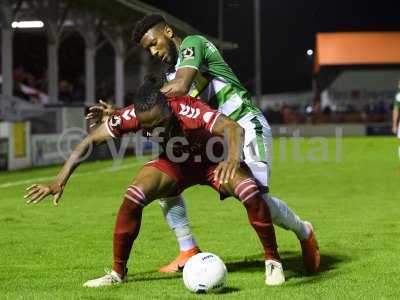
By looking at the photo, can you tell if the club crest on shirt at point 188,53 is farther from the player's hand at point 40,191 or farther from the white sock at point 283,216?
the player's hand at point 40,191

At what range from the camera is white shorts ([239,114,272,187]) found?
6.77 metres

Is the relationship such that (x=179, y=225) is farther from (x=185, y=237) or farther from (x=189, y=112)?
(x=189, y=112)

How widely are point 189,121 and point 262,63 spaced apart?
69188mm

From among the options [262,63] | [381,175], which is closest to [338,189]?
[381,175]

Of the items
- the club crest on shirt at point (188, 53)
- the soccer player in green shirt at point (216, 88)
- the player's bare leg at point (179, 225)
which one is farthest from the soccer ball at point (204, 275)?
the club crest on shirt at point (188, 53)

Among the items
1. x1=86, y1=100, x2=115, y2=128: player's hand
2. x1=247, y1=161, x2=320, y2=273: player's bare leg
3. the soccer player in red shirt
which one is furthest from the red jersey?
x1=247, y1=161, x2=320, y2=273: player's bare leg

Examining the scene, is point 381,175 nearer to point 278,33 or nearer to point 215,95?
point 215,95

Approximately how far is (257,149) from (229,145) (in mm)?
740

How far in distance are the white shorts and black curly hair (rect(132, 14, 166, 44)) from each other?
3.35 ft

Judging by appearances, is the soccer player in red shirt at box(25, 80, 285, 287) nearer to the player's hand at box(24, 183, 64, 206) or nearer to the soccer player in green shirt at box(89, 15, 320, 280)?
the player's hand at box(24, 183, 64, 206)

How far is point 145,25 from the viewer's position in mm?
6645

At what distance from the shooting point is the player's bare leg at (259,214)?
646 centimetres

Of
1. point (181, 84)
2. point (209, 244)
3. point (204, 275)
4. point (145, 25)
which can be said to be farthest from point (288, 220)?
point (209, 244)

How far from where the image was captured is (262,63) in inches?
2955
